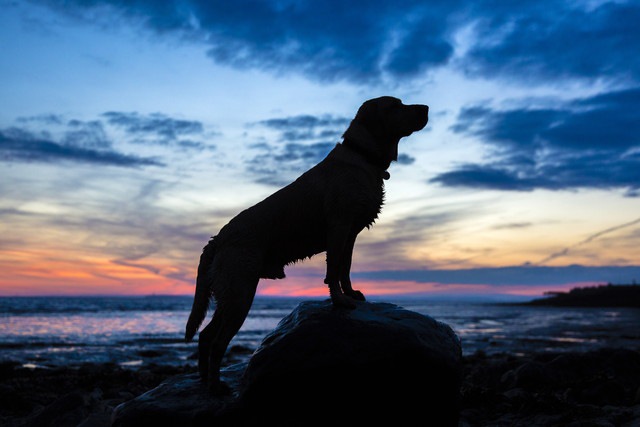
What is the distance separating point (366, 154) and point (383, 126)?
1.22ft

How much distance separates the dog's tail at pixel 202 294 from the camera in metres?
5.66

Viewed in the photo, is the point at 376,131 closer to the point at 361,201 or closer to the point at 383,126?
the point at 383,126

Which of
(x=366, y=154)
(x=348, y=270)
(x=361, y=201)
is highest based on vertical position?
(x=366, y=154)

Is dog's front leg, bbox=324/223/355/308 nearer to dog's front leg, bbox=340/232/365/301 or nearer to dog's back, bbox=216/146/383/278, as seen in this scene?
dog's back, bbox=216/146/383/278

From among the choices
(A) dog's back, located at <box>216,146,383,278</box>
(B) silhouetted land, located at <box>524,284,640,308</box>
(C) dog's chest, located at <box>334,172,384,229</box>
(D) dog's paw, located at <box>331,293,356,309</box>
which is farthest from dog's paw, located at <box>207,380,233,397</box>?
(B) silhouetted land, located at <box>524,284,640,308</box>

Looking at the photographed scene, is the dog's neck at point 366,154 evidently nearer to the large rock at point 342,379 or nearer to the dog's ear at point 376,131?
the dog's ear at point 376,131

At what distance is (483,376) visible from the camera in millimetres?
12539

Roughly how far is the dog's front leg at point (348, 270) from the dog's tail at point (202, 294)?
1426 millimetres

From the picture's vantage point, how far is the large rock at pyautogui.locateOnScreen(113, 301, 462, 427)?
200 inches

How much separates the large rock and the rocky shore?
2.51 metres

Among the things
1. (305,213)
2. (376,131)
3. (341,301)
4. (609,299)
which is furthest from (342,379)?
(609,299)

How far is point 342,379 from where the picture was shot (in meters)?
5.07

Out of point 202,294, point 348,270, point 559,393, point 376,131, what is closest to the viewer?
point 202,294

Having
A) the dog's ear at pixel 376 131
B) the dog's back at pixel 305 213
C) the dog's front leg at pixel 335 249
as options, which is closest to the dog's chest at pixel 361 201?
the dog's back at pixel 305 213
